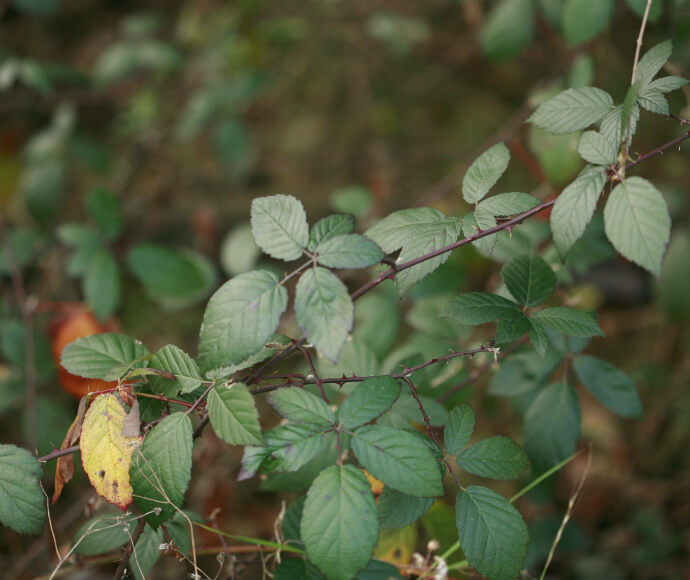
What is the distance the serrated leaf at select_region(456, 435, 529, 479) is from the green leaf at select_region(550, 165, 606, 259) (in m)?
0.28

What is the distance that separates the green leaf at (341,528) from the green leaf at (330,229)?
0.31 metres

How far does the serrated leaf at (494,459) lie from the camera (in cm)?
76

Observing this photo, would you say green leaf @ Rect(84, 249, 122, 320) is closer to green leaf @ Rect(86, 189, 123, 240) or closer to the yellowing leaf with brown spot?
green leaf @ Rect(86, 189, 123, 240)

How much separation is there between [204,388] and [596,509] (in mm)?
1380

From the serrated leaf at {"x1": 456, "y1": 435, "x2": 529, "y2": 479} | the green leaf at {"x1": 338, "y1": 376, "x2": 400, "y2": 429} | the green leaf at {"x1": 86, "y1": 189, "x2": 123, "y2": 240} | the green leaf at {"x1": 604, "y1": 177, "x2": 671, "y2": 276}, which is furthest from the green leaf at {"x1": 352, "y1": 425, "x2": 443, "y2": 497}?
the green leaf at {"x1": 86, "y1": 189, "x2": 123, "y2": 240}

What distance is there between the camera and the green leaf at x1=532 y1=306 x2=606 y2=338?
76cm

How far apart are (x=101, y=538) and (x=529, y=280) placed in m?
0.81

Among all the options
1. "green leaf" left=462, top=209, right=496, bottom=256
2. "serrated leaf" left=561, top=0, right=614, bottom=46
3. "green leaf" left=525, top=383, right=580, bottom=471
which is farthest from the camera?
"serrated leaf" left=561, top=0, right=614, bottom=46

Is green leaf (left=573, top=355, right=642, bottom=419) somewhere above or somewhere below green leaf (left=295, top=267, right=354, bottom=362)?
below

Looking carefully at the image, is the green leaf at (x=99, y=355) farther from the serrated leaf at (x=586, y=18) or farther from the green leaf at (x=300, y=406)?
the serrated leaf at (x=586, y=18)

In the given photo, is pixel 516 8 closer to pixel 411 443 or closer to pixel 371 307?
pixel 371 307

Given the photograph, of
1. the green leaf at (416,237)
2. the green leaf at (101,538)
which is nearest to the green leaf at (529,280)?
the green leaf at (416,237)

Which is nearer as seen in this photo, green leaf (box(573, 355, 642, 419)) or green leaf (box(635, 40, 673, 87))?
green leaf (box(635, 40, 673, 87))

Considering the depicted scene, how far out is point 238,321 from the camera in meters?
0.66
